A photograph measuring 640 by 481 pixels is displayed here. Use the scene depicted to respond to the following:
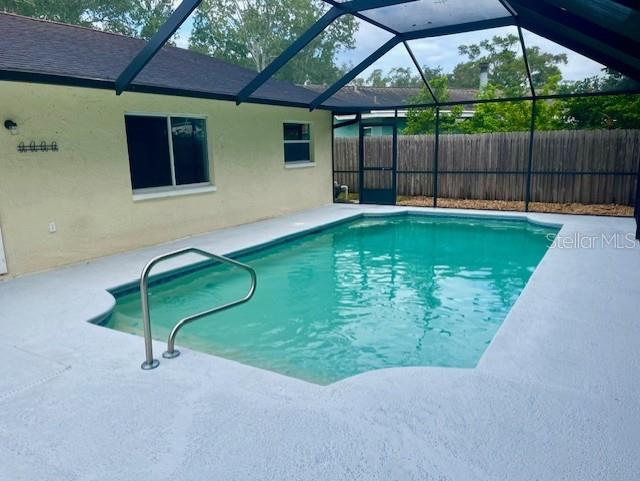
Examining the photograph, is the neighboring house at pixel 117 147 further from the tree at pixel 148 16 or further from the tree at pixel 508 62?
the tree at pixel 148 16

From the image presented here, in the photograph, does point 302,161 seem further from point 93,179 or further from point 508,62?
point 508,62

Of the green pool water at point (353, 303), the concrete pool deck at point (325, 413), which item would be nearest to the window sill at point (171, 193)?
the green pool water at point (353, 303)

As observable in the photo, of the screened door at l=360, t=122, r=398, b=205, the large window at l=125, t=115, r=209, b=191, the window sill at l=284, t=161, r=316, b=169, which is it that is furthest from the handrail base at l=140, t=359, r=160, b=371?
the screened door at l=360, t=122, r=398, b=205

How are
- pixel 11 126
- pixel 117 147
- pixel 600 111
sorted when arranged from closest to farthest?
pixel 11 126, pixel 117 147, pixel 600 111

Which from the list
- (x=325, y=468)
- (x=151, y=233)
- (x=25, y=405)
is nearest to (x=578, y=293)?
(x=325, y=468)

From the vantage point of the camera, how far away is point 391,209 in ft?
38.9

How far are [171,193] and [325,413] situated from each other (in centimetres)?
621

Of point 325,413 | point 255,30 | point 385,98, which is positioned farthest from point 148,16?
point 325,413

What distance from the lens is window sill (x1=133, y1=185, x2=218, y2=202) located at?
753 cm

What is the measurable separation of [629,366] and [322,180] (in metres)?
10.0

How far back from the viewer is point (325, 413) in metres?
2.73

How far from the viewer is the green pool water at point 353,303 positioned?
4.28m

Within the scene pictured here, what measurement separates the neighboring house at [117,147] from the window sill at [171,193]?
0.08 ft

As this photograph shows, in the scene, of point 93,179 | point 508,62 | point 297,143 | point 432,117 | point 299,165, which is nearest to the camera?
point 93,179
